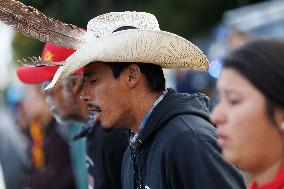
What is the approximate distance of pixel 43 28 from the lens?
438 cm

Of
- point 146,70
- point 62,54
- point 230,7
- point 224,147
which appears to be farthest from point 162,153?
point 230,7

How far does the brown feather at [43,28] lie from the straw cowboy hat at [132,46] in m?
0.12

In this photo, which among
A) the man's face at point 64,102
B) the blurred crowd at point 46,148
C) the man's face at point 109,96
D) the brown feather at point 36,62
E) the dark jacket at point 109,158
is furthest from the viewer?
the blurred crowd at point 46,148

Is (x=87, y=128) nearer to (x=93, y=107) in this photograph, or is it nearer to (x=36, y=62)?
(x=36, y=62)

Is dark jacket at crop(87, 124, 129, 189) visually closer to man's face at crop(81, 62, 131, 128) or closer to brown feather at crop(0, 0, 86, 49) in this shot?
brown feather at crop(0, 0, 86, 49)

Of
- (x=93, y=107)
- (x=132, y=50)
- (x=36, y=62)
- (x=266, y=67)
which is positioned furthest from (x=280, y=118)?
(x=36, y=62)

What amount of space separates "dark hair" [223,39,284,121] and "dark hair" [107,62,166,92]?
1246mm

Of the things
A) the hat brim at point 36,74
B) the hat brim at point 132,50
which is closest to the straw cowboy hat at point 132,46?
the hat brim at point 132,50

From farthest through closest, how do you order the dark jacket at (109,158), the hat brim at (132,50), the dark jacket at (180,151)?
the dark jacket at (109,158) < the hat brim at (132,50) < the dark jacket at (180,151)

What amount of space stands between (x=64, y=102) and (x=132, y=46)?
2210mm

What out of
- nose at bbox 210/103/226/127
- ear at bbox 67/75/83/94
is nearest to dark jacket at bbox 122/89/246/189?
nose at bbox 210/103/226/127

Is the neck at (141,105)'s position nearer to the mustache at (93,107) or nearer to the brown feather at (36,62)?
the mustache at (93,107)

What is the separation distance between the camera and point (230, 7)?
23.8 meters

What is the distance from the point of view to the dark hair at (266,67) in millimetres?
2717
